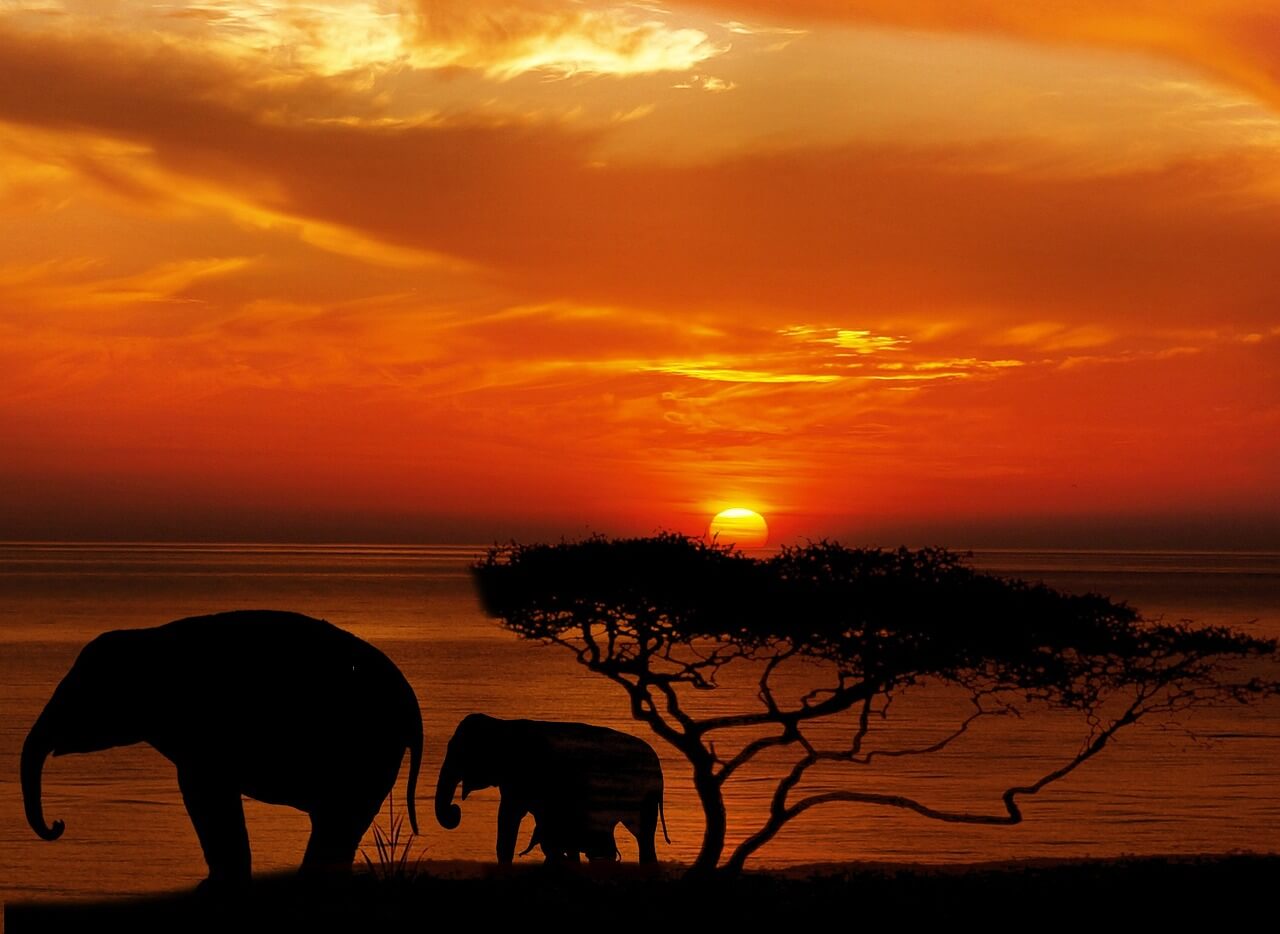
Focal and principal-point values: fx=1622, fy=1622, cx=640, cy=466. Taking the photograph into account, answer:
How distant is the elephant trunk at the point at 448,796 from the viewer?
1986 cm

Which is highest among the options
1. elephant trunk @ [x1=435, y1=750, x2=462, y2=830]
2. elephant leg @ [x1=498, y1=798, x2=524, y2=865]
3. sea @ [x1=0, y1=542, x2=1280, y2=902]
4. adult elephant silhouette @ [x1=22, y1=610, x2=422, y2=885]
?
adult elephant silhouette @ [x1=22, y1=610, x2=422, y2=885]

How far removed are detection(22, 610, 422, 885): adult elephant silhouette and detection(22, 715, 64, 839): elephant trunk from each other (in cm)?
2

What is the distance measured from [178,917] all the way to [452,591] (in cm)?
17896

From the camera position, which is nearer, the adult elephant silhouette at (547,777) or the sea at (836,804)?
the adult elephant silhouette at (547,777)

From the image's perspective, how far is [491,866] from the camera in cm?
2030

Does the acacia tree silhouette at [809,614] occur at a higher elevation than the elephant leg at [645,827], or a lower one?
higher

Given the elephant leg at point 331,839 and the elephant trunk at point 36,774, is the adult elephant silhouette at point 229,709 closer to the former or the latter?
the elephant trunk at point 36,774

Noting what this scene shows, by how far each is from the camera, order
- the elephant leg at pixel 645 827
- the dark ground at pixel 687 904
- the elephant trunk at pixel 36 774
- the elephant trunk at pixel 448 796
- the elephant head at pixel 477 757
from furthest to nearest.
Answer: the elephant leg at pixel 645 827 → the elephant head at pixel 477 757 → the elephant trunk at pixel 448 796 → the dark ground at pixel 687 904 → the elephant trunk at pixel 36 774

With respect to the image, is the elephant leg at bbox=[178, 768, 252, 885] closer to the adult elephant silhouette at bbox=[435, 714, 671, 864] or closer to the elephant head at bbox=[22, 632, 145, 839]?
the elephant head at bbox=[22, 632, 145, 839]

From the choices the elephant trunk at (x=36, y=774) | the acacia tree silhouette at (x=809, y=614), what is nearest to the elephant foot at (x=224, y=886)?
the elephant trunk at (x=36, y=774)

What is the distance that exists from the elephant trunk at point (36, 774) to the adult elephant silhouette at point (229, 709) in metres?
0.02

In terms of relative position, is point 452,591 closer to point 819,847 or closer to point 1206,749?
point 1206,749

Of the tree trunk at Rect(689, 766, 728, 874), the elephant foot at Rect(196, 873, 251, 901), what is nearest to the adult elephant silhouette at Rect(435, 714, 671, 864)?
the tree trunk at Rect(689, 766, 728, 874)

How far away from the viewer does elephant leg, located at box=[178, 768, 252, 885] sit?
1689cm
